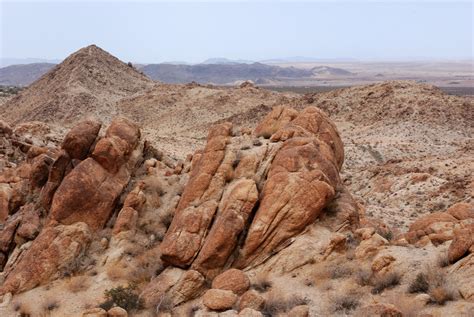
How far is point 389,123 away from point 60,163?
44.2 m

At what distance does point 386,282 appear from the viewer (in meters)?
12.7

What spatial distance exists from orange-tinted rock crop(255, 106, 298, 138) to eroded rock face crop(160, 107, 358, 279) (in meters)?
2.01

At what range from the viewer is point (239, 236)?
14844 mm

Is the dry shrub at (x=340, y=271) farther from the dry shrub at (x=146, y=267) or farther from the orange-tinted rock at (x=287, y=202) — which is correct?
the dry shrub at (x=146, y=267)

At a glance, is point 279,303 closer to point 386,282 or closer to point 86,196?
point 386,282

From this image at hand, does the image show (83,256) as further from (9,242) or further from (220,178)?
(220,178)

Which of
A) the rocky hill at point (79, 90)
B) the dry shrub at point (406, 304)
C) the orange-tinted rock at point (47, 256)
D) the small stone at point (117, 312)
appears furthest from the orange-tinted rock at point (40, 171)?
the rocky hill at point (79, 90)

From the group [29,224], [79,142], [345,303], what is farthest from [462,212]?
[29,224]

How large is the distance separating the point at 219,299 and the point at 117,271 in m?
4.49

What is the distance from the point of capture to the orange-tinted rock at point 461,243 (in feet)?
40.8

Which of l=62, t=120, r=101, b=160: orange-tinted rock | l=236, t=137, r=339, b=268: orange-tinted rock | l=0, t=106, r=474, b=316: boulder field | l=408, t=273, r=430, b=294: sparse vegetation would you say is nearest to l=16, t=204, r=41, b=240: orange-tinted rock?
l=0, t=106, r=474, b=316: boulder field

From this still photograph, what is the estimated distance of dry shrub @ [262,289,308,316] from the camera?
1258 cm

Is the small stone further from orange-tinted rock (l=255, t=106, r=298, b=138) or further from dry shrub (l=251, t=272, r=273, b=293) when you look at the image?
orange-tinted rock (l=255, t=106, r=298, b=138)

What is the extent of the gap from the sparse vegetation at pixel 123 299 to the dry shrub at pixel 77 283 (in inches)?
49.0
